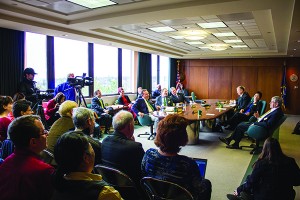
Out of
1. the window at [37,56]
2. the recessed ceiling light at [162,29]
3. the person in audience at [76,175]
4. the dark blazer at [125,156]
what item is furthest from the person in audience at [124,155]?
the window at [37,56]

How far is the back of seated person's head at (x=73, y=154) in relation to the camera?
130 cm

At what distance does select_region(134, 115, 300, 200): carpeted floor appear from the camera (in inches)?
147

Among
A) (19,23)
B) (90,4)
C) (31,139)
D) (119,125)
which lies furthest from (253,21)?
(31,139)

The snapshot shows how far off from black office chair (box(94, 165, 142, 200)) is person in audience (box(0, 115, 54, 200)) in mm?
562

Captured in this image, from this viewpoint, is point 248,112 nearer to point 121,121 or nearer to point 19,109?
point 121,121

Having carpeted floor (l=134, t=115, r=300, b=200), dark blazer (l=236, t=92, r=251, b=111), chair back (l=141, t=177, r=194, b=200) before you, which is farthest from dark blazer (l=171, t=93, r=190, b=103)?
chair back (l=141, t=177, r=194, b=200)

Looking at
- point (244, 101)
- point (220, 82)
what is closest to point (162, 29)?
point (244, 101)

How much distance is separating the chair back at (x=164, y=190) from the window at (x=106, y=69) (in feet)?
23.8

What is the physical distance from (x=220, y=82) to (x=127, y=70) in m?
5.58

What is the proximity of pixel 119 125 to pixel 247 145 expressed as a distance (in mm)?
4332

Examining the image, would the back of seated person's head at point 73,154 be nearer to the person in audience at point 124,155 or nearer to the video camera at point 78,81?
the person in audience at point 124,155

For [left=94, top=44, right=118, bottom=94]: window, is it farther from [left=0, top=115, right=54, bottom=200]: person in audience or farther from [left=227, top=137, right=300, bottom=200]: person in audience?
[left=0, top=115, right=54, bottom=200]: person in audience

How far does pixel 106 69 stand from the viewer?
31.0 feet

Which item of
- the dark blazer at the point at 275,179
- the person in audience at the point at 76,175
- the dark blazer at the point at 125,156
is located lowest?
the dark blazer at the point at 275,179
